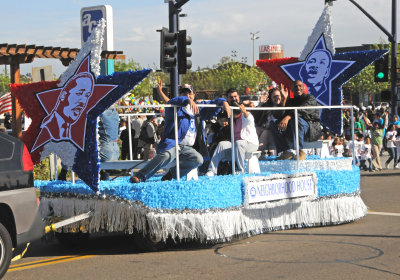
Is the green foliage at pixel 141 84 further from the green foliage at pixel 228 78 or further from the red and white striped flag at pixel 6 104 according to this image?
the red and white striped flag at pixel 6 104

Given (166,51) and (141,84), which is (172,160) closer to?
(166,51)

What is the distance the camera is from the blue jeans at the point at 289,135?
10.8 metres

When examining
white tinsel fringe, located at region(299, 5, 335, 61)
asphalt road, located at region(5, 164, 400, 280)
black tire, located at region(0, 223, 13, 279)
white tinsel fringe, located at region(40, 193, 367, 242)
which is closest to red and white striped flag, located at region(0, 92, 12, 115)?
white tinsel fringe, located at region(299, 5, 335, 61)

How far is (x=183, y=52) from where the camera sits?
1734 cm

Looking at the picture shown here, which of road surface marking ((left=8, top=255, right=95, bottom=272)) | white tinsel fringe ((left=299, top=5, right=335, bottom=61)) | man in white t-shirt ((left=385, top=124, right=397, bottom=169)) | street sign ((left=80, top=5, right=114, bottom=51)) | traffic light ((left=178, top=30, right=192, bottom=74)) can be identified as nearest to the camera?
road surface marking ((left=8, top=255, right=95, bottom=272))

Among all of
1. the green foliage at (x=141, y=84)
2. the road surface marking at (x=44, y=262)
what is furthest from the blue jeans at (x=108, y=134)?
the green foliage at (x=141, y=84)

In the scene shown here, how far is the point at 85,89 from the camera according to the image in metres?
8.20

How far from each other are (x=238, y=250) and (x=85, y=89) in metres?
2.62

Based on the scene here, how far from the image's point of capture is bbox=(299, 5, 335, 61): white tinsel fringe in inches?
468

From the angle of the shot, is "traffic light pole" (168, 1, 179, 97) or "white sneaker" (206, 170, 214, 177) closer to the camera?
"white sneaker" (206, 170, 214, 177)

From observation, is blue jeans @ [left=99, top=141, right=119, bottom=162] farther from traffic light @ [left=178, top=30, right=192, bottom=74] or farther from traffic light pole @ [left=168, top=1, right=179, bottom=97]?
traffic light pole @ [left=168, top=1, right=179, bottom=97]

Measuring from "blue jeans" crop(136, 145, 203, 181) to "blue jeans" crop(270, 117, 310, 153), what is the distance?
94.5 inches

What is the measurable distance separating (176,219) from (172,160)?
93cm

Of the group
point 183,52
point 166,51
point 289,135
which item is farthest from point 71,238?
point 183,52
